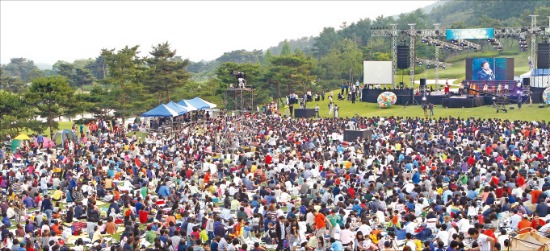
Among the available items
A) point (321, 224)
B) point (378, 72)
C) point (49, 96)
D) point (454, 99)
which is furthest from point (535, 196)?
point (378, 72)

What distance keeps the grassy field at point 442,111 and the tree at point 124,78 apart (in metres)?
15.3

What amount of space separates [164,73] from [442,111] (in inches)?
941

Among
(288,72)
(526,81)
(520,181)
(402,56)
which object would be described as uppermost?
(402,56)

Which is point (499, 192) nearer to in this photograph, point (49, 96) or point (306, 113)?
point (306, 113)

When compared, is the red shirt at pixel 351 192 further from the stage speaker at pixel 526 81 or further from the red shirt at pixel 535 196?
the stage speaker at pixel 526 81

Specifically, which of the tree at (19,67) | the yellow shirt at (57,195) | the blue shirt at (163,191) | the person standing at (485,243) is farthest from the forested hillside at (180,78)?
the tree at (19,67)

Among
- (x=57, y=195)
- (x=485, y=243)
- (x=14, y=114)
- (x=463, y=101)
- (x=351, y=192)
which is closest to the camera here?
(x=485, y=243)

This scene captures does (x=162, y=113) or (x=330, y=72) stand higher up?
(x=330, y=72)

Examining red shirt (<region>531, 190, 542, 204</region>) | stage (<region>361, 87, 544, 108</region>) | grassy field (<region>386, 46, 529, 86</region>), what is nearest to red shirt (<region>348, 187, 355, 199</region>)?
red shirt (<region>531, 190, 542, 204</region>)

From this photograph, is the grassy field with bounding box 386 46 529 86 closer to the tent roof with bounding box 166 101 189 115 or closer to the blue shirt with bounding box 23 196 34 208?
the tent roof with bounding box 166 101 189 115

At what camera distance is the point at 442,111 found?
45.6 m

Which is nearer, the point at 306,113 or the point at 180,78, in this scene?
the point at 306,113

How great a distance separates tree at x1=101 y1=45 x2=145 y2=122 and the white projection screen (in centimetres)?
1876

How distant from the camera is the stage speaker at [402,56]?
51.7 m
